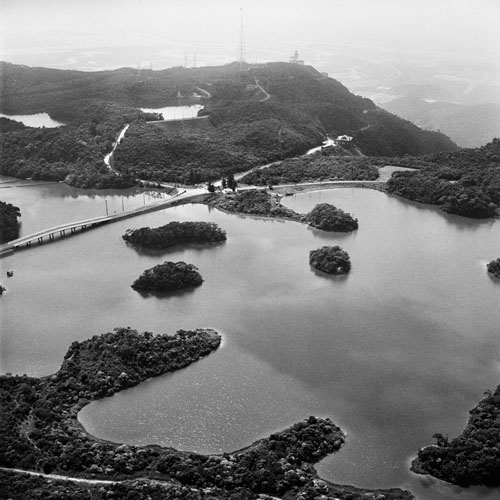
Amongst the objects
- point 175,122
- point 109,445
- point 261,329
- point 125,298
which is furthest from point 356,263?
point 175,122

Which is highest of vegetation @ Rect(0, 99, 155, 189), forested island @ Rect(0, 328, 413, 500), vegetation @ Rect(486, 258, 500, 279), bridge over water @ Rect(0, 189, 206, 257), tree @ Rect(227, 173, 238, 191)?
vegetation @ Rect(0, 99, 155, 189)

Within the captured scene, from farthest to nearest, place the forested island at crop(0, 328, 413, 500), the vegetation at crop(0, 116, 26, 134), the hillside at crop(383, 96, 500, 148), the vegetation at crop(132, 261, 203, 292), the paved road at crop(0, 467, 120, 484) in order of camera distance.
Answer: the hillside at crop(383, 96, 500, 148) < the vegetation at crop(0, 116, 26, 134) < the vegetation at crop(132, 261, 203, 292) < the paved road at crop(0, 467, 120, 484) < the forested island at crop(0, 328, 413, 500)

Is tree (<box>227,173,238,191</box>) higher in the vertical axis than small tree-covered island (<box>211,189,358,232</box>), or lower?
higher

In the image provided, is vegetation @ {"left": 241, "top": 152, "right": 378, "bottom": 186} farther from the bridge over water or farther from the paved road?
the paved road

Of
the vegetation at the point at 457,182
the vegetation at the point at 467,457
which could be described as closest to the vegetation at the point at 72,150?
the vegetation at the point at 457,182

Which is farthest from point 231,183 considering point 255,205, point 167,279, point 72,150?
point 167,279

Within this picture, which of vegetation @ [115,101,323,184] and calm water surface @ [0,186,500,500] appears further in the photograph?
vegetation @ [115,101,323,184]

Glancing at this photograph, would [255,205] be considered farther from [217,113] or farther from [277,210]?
[217,113]

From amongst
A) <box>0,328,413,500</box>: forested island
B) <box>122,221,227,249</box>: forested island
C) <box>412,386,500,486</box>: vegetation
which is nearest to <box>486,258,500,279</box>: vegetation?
<box>412,386,500,486</box>: vegetation
